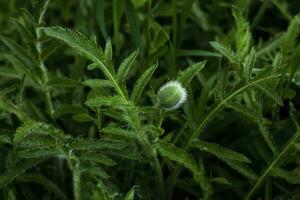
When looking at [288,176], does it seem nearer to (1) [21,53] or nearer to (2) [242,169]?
(2) [242,169]

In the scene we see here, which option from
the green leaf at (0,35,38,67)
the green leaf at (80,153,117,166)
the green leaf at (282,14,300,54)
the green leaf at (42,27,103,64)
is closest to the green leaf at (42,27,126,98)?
the green leaf at (42,27,103,64)

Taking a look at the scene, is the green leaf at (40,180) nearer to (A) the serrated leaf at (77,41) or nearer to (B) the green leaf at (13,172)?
(B) the green leaf at (13,172)

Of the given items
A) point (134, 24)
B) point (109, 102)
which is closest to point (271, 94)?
point (109, 102)

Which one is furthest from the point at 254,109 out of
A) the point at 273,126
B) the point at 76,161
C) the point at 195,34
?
the point at 195,34

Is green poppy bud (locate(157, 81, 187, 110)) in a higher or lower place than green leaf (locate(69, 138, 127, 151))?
higher

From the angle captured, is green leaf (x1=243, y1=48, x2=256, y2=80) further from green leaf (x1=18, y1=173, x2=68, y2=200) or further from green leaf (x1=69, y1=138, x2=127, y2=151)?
green leaf (x1=18, y1=173, x2=68, y2=200)

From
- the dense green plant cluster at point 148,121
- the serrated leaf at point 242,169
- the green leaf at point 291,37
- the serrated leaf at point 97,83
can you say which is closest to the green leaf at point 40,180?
the dense green plant cluster at point 148,121

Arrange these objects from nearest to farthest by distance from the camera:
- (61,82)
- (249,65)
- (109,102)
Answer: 1. (109,102)
2. (249,65)
3. (61,82)

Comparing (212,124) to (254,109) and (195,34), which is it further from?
(195,34)
